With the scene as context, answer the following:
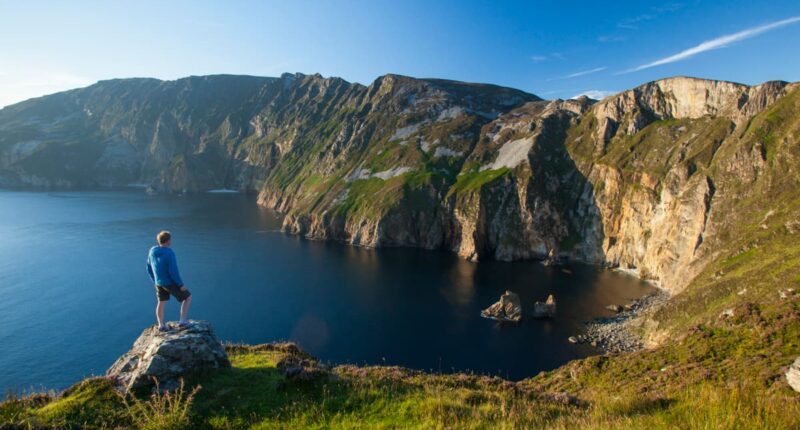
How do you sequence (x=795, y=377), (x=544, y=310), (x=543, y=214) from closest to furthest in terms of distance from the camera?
(x=795, y=377) < (x=544, y=310) < (x=543, y=214)

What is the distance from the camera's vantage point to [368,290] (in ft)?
276

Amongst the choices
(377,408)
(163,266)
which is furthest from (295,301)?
(377,408)

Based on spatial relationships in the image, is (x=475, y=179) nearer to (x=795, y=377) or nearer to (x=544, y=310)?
(x=544, y=310)

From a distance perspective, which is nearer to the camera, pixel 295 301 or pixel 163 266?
pixel 163 266

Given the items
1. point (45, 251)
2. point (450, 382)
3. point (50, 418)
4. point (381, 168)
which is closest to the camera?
point (50, 418)

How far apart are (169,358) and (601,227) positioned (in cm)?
11089

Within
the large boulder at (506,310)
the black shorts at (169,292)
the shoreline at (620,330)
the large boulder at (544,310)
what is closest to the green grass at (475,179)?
the large boulder at (506,310)

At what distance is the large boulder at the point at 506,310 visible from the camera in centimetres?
6838

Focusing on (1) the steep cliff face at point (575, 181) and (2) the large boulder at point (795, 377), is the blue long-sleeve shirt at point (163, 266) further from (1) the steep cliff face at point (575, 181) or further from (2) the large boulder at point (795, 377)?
(1) the steep cliff face at point (575, 181)

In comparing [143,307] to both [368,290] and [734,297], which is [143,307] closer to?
[368,290]

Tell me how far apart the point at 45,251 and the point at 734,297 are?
153m

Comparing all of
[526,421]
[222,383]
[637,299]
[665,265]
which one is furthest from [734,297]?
[222,383]

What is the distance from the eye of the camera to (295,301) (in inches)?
3066

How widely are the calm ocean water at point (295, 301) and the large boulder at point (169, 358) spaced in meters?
34.2
